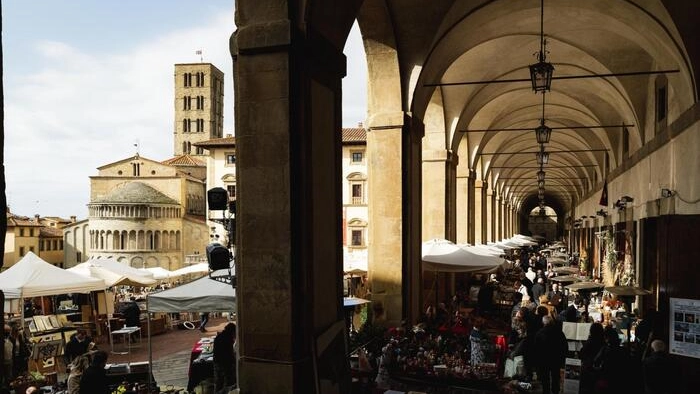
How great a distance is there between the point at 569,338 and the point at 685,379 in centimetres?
176

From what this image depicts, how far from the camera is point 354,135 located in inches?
1800

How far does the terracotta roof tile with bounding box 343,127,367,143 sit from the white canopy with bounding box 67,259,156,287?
27.6 metres

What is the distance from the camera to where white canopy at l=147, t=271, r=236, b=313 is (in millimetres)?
8087

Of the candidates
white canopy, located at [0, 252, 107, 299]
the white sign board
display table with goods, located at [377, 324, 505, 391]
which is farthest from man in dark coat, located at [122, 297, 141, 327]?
the white sign board

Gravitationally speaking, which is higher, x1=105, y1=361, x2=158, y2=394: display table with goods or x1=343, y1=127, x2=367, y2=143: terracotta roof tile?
x1=343, y1=127, x2=367, y2=143: terracotta roof tile

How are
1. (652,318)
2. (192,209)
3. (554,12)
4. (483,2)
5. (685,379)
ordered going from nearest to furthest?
(685,379) → (652,318) → (483,2) → (554,12) → (192,209)

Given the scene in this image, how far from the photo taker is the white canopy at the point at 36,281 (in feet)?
38.9

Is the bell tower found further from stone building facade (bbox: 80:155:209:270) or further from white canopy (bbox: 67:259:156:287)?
white canopy (bbox: 67:259:156:287)

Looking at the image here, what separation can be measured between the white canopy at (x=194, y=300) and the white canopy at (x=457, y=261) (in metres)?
5.18

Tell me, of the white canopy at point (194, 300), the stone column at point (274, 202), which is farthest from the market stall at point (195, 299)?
the stone column at point (274, 202)

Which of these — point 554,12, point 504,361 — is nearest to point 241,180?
point 504,361

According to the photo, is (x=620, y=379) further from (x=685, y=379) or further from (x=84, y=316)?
(x=84, y=316)

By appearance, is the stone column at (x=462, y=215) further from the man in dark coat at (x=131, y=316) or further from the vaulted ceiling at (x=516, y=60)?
the man in dark coat at (x=131, y=316)

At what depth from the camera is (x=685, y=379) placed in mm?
8539
